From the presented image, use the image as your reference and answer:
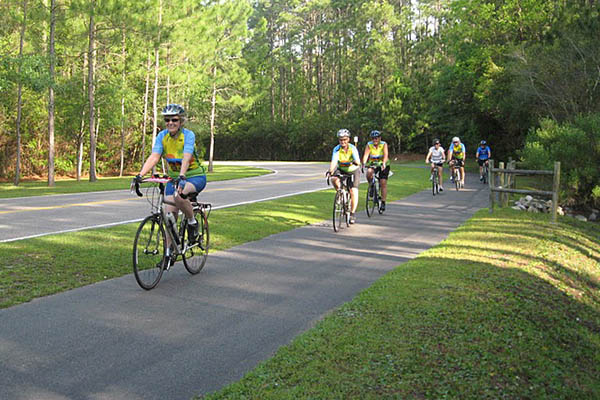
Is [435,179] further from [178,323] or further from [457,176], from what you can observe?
[178,323]

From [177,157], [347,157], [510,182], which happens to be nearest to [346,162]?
[347,157]

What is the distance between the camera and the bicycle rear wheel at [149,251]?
7055mm

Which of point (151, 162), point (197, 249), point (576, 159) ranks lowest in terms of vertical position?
point (197, 249)

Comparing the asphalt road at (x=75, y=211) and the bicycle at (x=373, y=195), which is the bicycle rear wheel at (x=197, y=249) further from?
the bicycle at (x=373, y=195)

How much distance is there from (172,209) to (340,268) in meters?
2.74

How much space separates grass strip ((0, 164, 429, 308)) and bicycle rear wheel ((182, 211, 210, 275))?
90cm

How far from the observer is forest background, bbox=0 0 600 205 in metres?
26.2

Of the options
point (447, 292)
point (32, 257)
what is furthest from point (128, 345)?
point (32, 257)

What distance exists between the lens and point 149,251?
7.25 m

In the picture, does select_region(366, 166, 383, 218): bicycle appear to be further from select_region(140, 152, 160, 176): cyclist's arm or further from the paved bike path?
select_region(140, 152, 160, 176): cyclist's arm

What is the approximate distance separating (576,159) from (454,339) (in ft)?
53.5

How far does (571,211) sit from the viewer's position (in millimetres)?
19312

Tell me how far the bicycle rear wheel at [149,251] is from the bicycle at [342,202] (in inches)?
224

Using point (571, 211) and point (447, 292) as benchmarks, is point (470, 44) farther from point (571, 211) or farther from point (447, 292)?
point (447, 292)
